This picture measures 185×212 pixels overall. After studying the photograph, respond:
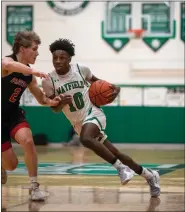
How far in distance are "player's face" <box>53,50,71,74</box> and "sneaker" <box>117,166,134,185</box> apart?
128 cm

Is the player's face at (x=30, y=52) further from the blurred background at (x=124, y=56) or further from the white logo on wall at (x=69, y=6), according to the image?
the white logo on wall at (x=69, y=6)

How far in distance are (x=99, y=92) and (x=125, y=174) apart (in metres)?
1.03

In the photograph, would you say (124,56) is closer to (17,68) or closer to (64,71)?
(64,71)

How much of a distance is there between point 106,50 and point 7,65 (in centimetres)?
1261

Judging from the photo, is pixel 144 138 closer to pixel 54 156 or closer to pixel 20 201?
pixel 54 156

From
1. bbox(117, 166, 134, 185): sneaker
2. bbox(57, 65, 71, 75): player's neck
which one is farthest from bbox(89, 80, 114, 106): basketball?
bbox(117, 166, 134, 185): sneaker

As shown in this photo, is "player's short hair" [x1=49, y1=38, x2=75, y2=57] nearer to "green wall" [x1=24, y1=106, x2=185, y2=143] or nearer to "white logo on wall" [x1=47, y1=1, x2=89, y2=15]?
"green wall" [x1=24, y1=106, x2=185, y2=143]

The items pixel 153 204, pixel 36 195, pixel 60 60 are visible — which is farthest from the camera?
pixel 60 60

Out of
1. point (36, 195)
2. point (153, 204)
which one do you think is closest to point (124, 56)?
point (36, 195)

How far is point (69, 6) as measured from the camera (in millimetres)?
18344

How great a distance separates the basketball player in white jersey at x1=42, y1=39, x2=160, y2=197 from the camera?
20.8ft

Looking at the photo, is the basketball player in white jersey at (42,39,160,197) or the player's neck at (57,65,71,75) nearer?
the basketball player in white jersey at (42,39,160,197)

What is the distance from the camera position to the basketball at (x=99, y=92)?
6.67 metres

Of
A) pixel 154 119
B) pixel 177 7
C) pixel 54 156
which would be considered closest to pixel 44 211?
pixel 54 156
